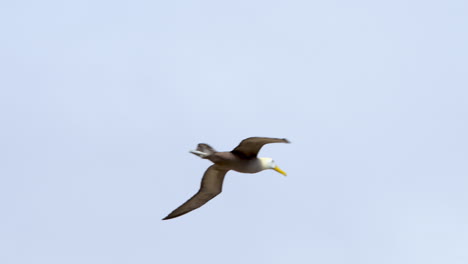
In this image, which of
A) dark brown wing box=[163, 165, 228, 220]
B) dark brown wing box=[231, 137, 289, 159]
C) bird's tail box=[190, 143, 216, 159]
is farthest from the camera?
dark brown wing box=[163, 165, 228, 220]

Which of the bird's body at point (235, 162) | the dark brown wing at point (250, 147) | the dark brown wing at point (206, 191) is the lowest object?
the dark brown wing at point (206, 191)

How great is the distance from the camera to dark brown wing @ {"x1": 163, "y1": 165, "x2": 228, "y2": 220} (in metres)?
35.4

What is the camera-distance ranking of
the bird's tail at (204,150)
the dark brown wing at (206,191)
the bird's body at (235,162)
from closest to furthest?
the bird's tail at (204,150) → the bird's body at (235,162) → the dark brown wing at (206,191)

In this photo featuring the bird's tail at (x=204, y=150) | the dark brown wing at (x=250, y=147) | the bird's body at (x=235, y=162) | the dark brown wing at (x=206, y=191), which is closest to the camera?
the dark brown wing at (x=250, y=147)

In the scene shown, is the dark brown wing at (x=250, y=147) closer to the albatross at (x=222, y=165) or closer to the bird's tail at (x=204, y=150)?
the albatross at (x=222, y=165)

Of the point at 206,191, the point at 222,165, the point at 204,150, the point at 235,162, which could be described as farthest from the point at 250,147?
the point at 206,191

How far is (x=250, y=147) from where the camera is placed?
3294 centimetres

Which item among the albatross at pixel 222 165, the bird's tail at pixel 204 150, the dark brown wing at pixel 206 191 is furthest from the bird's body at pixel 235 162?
the dark brown wing at pixel 206 191

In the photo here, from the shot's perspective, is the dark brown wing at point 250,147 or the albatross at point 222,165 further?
the albatross at point 222,165

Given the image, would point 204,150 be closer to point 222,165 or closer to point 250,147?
point 222,165

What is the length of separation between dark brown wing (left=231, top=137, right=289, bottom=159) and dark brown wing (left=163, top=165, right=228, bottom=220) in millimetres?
2196

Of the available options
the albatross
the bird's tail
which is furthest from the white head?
the bird's tail

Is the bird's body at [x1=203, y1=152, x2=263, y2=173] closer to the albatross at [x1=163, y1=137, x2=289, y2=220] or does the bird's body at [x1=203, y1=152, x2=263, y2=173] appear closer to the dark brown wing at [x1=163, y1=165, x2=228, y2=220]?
the albatross at [x1=163, y1=137, x2=289, y2=220]

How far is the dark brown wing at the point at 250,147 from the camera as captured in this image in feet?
104
